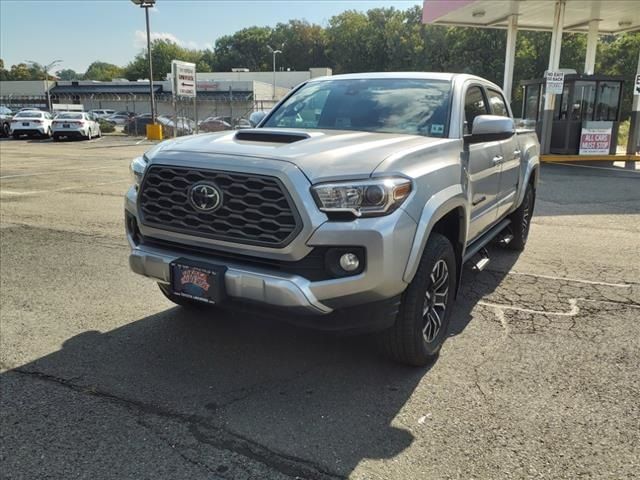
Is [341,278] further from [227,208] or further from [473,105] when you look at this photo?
[473,105]

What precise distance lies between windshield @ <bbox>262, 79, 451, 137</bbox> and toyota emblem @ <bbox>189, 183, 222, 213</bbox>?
4.84ft

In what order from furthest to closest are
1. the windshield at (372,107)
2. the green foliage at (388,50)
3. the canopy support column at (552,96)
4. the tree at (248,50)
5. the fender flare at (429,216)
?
the tree at (248,50), the green foliage at (388,50), the canopy support column at (552,96), the windshield at (372,107), the fender flare at (429,216)

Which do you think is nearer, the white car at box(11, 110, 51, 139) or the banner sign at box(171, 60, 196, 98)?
the white car at box(11, 110, 51, 139)

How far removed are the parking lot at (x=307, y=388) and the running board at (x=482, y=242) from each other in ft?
1.62

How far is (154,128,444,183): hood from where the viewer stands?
2957 mm

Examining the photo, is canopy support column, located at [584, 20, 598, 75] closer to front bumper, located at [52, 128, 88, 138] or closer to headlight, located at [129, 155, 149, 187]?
headlight, located at [129, 155, 149, 187]

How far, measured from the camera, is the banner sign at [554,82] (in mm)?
16703

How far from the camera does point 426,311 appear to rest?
3494 mm

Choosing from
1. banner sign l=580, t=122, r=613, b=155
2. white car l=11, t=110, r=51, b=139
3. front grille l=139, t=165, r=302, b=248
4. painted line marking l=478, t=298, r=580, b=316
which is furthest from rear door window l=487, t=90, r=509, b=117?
white car l=11, t=110, r=51, b=139

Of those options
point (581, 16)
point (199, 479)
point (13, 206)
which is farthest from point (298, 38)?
point (199, 479)

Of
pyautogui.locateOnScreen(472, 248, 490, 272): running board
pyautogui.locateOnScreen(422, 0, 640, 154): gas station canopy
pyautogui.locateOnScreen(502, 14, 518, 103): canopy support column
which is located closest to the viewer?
pyautogui.locateOnScreen(472, 248, 490, 272): running board

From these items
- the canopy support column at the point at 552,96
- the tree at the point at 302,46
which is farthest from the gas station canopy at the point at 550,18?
the tree at the point at 302,46

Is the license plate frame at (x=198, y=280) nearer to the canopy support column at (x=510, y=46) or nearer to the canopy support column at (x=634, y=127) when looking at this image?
the canopy support column at (x=510, y=46)

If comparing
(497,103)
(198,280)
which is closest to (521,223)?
(497,103)
